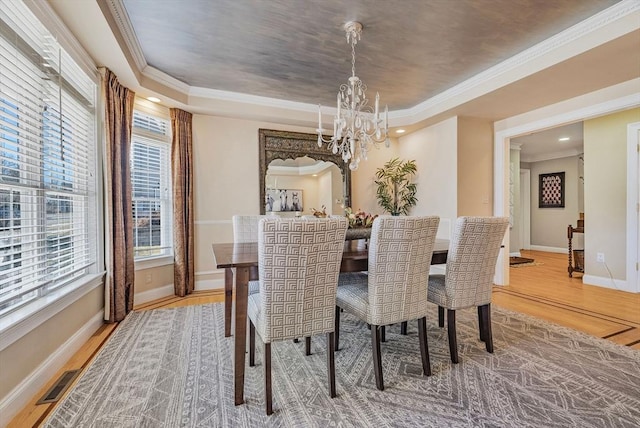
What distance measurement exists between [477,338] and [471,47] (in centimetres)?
258

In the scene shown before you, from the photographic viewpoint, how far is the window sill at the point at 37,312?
1574mm

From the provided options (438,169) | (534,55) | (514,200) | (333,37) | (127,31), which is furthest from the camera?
(514,200)

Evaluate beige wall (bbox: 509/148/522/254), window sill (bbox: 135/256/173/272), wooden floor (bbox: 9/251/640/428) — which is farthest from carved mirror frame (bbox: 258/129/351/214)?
beige wall (bbox: 509/148/522/254)

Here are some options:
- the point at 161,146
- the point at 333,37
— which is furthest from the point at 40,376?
the point at 333,37

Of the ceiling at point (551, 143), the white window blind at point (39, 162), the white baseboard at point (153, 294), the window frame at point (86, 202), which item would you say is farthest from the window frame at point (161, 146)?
the ceiling at point (551, 143)

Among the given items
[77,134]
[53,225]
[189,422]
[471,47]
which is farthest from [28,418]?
[471,47]

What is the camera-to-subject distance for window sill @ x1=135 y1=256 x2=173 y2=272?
3557 mm

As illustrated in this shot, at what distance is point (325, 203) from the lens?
475 centimetres

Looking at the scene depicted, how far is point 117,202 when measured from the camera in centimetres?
295

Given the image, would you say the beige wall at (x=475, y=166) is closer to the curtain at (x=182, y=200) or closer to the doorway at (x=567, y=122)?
the doorway at (x=567, y=122)

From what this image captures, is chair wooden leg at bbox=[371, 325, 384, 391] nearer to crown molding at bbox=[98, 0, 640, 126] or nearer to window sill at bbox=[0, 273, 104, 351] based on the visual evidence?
window sill at bbox=[0, 273, 104, 351]

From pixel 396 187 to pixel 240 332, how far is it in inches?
158

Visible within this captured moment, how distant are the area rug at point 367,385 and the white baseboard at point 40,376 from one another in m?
0.20

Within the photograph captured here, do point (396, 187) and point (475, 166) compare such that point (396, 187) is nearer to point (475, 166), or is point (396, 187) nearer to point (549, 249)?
point (475, 166)
